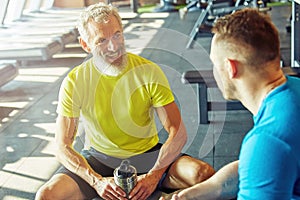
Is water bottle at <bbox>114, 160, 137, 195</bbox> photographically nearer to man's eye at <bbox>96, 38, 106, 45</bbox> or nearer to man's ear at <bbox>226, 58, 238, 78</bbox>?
man's eye at <bbox>96, 38, 106, 45</bbox>

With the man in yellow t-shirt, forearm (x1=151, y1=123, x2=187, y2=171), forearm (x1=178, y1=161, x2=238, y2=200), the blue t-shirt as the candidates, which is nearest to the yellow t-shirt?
the man in yellow t-shirt

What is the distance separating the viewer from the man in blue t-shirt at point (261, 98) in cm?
99

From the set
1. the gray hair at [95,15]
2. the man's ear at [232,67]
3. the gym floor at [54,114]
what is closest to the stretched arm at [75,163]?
the gray hair at [95,15]

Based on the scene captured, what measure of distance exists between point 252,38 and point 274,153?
0.26 m

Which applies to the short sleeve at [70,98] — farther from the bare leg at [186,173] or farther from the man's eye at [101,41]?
the bare leg at [186,173]

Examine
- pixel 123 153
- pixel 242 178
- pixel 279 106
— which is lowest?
pixel 123 153

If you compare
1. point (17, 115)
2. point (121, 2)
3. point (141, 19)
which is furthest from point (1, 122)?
point (121, 2)

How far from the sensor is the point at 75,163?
176 cm

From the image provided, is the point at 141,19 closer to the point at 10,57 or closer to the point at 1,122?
the point at 10,57

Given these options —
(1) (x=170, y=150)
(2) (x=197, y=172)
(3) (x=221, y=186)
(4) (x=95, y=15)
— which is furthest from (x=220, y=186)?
(4) (x=95, y=15)

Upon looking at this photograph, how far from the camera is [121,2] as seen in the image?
855 centimetres

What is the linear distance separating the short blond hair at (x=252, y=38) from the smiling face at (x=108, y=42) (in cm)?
69

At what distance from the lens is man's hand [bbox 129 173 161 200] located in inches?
65.1

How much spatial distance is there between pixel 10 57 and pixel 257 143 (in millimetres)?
3847
